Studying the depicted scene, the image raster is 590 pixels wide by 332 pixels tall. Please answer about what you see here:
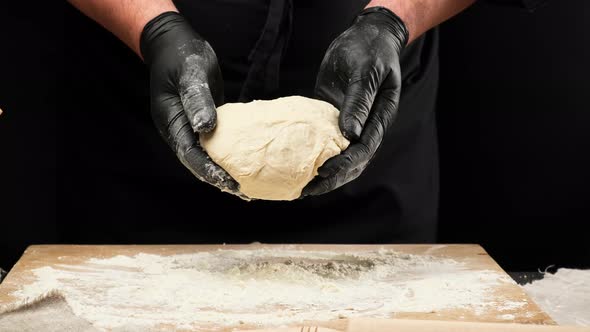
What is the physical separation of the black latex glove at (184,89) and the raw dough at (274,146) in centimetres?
4

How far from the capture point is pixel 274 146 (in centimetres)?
182

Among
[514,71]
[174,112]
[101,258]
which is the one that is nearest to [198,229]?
[101,258]

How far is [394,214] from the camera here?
8.34 ft

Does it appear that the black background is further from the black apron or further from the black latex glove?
the black latex glove

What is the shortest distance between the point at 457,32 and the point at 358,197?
975mm

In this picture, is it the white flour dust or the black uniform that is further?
the black uniform

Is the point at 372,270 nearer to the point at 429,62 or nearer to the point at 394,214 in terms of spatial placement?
the point at 394,214

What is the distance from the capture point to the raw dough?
5.97 feet

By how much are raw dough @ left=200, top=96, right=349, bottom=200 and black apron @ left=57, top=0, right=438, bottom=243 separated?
20.6 inches

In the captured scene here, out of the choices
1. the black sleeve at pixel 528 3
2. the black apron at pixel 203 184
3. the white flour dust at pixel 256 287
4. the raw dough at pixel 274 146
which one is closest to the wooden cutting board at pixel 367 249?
the white flour dust at pixel 256 287

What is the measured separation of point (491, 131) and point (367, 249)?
115 cm

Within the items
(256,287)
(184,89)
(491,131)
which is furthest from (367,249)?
(491,131)

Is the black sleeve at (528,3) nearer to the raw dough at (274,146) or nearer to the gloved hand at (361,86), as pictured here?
the gloved hand at (361,86)

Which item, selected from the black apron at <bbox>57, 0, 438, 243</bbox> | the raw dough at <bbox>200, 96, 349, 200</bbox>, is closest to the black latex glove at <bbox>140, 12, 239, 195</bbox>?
the raw dough at <bbox>200, 96, 349, 200</bbox>
